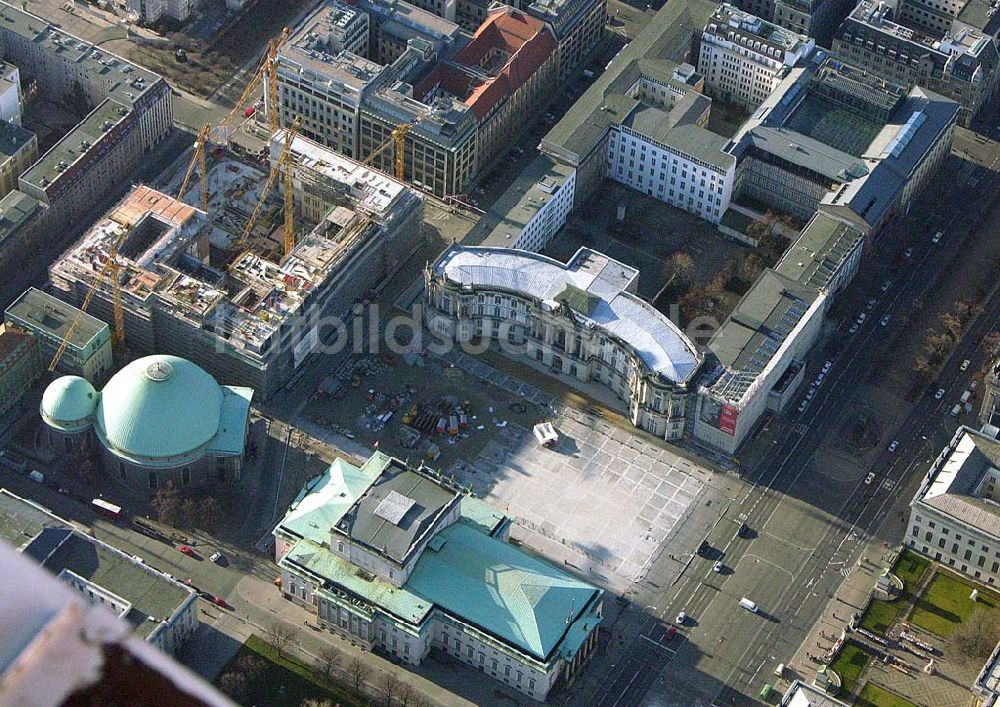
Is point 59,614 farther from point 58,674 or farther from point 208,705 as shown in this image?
point 208,705

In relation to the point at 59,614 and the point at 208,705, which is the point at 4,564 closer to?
the point at 59,614

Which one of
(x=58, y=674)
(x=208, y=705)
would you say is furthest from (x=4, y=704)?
(x=208, y=705)

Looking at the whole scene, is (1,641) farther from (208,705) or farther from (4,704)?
(208,705)

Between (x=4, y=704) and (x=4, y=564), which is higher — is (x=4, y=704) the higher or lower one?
the lower one

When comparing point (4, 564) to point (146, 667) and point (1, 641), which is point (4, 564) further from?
point (146, 667)

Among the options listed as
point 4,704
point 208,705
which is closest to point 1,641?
point 4,704

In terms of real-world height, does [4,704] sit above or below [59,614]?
below

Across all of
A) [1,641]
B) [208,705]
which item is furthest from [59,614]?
[208,705]
